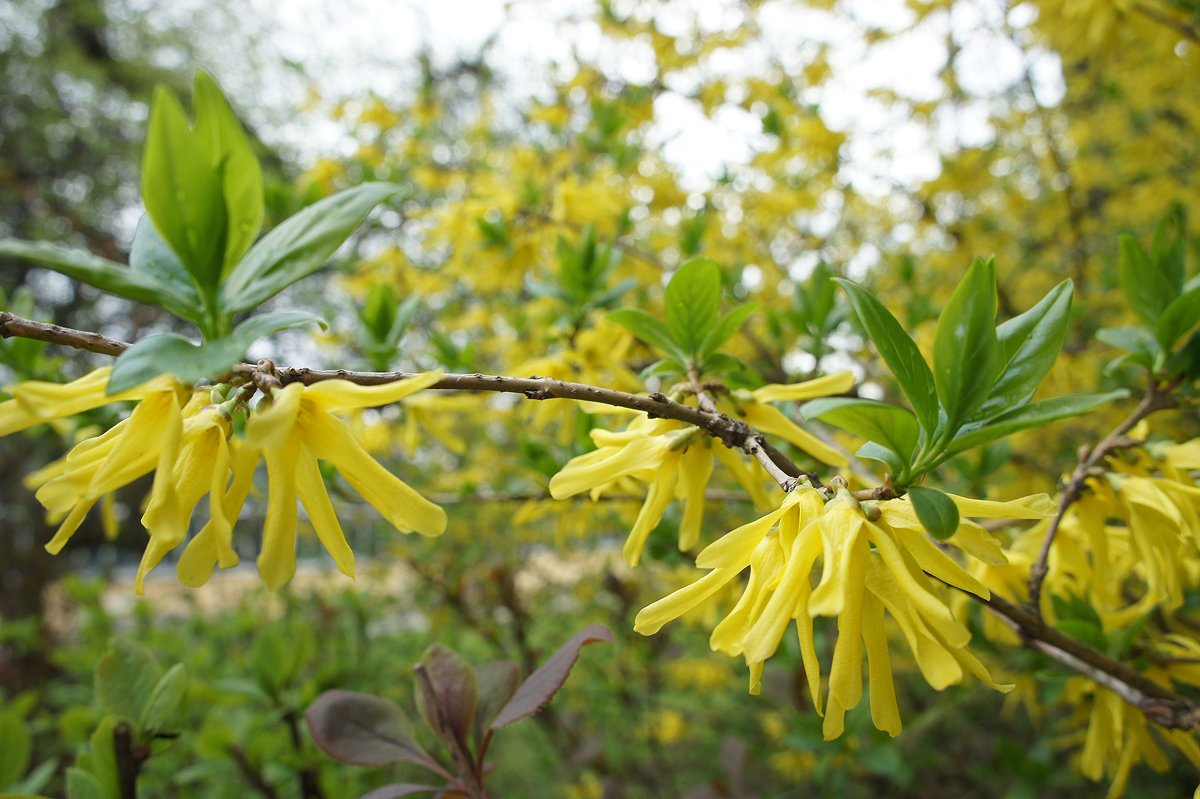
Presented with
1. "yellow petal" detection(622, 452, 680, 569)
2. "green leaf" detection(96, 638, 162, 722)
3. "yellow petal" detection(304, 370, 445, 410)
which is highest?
"yellow petal" detection(304, 370, 445, 410)

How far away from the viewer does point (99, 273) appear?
457 mm

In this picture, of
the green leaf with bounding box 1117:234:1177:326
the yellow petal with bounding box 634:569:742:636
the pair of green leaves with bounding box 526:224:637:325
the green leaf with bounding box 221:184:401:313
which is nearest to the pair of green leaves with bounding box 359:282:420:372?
the pair of green leaves with bounding box 526:224:637:325

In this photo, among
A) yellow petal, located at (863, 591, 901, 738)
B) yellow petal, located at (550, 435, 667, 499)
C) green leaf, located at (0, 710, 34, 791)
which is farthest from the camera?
green leaf, located at (0, 710, 34, 791)

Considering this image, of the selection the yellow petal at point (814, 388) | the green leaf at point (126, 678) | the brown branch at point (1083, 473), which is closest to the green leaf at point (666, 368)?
the yellow petal at point (814, 388)

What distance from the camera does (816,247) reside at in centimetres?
294

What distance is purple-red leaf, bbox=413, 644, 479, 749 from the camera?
74cm

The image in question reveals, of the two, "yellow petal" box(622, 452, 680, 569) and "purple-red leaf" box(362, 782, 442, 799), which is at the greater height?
"yellow petal" box(622, 452, 680, 569)

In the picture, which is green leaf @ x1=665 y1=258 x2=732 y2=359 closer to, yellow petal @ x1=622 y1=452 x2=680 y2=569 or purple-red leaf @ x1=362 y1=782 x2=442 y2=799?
yellow petal @ x1=622 y1=452 x2=680 y2=569

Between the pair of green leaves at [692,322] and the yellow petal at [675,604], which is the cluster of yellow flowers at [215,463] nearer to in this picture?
the yellow petal at [675,604]

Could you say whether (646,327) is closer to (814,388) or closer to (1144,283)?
(814,388)

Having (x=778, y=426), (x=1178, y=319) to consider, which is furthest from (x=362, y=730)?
(x=1178, y=319)

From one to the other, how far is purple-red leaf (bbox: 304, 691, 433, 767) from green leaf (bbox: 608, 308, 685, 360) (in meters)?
0.53

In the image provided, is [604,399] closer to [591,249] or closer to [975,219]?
[591,249]

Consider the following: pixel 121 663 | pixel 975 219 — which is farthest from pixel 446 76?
pixel 121 663
